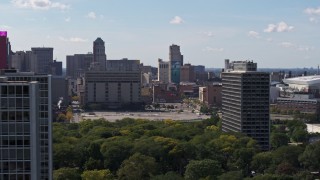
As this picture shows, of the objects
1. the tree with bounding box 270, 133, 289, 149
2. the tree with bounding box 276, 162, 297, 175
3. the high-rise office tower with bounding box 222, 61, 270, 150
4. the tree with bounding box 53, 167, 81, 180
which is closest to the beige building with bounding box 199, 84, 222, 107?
the tree with bounding box 270, 133, 289, 149

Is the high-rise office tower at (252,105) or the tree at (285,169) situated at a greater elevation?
the high-rise office tower at (252,105)

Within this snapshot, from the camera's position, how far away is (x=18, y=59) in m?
160

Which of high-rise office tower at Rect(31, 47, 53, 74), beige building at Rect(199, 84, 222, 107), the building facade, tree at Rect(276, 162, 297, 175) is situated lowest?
tree at Rect(276, 162, 297, 175)

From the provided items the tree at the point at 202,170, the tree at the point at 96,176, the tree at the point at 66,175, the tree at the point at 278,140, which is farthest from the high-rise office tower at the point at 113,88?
the tree at the point at 66,175

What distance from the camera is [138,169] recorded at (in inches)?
1806

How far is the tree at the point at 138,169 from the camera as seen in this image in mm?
45188

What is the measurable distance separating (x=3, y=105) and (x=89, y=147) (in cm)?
3449

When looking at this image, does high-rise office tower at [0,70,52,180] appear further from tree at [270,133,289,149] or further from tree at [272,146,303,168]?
tree at [270,133,289,149]

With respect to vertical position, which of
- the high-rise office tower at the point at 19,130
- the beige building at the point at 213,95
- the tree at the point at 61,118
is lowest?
the tree at the point at 61,118

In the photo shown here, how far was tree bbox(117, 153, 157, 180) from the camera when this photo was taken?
45.2 metres

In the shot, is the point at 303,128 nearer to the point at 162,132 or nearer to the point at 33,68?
the point at 162,132

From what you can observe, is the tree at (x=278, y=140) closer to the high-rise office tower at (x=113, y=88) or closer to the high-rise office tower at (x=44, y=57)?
the high-rise office tower at (x=113, y=88)

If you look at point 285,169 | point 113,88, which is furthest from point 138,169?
point 113,88

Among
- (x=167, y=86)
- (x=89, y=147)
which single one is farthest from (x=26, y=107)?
(x=167, y=86)
